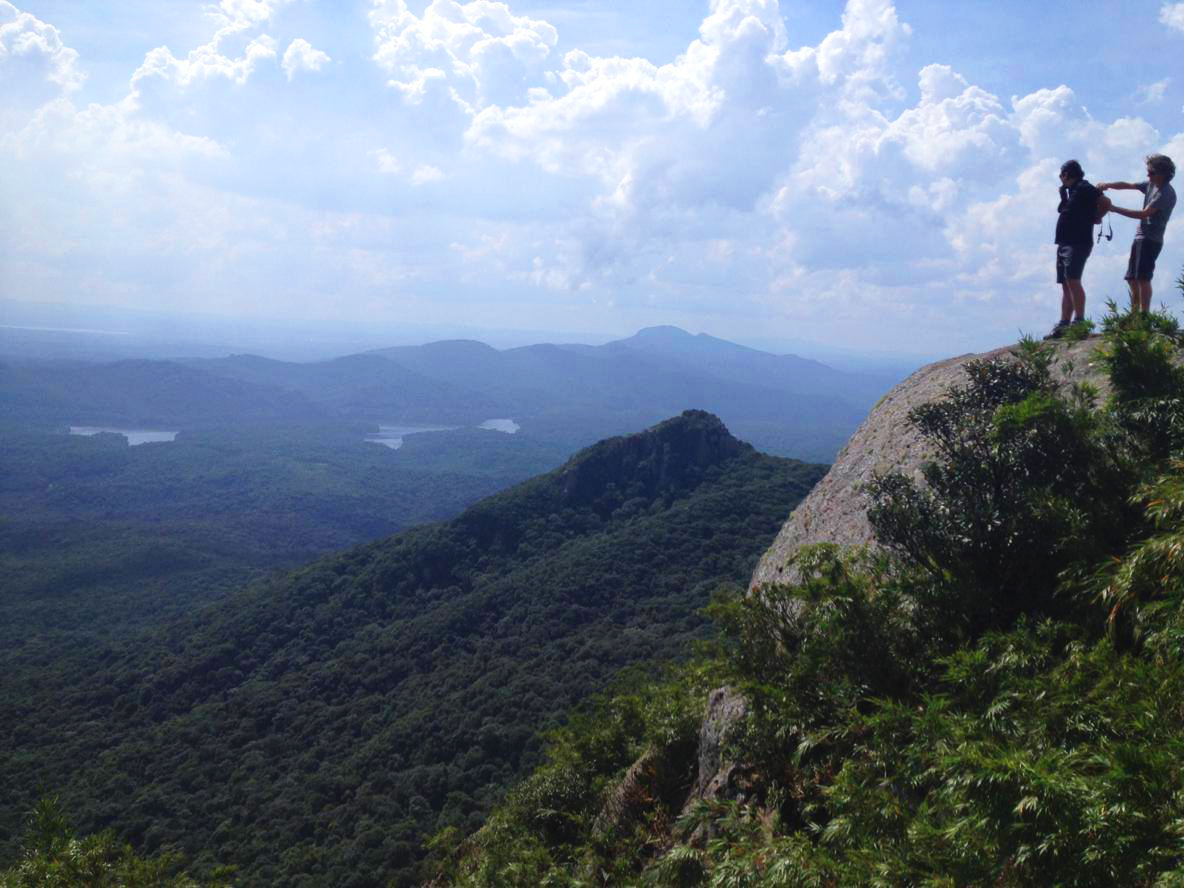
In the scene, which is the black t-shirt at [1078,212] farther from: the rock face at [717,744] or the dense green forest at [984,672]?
the rock face at [717,744]

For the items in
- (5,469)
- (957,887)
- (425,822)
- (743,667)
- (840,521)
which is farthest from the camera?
(5,469)

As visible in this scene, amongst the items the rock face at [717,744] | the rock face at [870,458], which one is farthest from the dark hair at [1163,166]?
the rock face at [717,744]

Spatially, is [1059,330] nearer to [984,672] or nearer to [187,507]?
[984,672]

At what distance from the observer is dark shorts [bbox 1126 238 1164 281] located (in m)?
8.36

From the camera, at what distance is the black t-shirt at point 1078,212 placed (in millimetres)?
8539

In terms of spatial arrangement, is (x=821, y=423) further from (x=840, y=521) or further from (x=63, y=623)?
(x=840, y=521)

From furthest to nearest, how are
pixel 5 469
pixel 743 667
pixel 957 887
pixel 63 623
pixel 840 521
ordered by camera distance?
pixel 5 469
pixel 63 623
pixel 840 521
pixel 743 667
pixel 957 887

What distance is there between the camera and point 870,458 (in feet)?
29.1

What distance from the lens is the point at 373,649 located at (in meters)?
42.5

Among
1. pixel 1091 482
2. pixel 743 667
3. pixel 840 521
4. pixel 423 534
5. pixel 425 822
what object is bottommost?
pixel 425 822

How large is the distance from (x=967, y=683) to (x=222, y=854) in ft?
90.2

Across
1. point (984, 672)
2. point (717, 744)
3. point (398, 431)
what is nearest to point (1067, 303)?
point (984, 672)

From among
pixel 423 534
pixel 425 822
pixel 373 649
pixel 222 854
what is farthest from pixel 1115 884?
pixel 423 534

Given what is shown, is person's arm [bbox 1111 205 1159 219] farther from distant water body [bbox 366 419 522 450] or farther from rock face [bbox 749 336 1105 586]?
distant water body [bbox 366 419 522 450]
